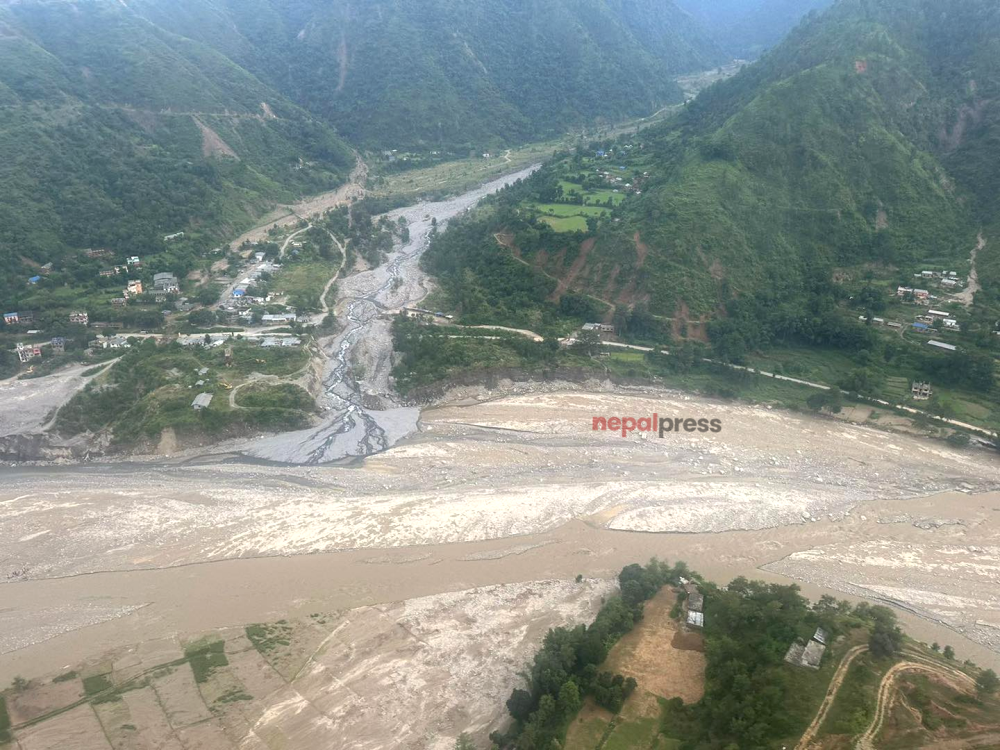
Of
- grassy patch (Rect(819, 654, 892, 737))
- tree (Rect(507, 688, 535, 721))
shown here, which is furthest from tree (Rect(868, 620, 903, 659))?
tree (Rect(507, 688, 535, 721))

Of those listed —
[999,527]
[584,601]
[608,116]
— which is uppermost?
[608,116]

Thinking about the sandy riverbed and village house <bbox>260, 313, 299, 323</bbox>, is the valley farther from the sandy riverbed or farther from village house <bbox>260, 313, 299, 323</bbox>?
village house <bbox>260, 313, 299, 323</bbox>

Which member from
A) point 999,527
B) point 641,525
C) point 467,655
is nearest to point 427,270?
point 641,525

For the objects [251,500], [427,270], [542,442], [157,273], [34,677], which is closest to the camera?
[34,677]

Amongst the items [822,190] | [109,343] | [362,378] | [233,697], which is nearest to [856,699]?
[233,697]

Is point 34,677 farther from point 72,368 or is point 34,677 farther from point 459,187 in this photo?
point 459,187

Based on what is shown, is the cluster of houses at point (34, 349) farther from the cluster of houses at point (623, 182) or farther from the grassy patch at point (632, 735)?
the cluster of houses at point (623, 182)
